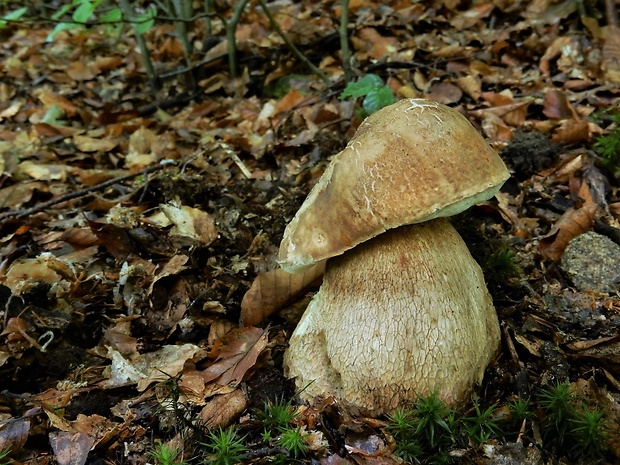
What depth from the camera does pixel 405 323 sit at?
1.59 m

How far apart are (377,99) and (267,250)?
3.35 ft

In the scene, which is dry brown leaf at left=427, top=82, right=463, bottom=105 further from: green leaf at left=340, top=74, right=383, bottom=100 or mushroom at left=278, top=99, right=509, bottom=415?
mushroom at left=278, top=99, right=509, bottom=415

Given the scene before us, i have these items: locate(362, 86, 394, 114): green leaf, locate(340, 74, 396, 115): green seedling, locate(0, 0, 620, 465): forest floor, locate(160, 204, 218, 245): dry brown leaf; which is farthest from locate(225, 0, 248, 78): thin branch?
locate(160, 204, 218, 245): dry brown leaf

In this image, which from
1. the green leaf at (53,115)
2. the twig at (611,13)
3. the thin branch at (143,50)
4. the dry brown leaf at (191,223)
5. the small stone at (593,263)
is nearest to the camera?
the small stone at (593,263)

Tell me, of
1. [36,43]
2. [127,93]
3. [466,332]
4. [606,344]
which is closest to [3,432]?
[466,332]

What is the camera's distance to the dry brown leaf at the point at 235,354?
1.83 m

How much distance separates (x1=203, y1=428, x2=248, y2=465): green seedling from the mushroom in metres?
0.33

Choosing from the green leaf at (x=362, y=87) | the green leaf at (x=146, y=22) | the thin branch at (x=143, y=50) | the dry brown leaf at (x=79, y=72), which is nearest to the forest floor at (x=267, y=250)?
the thin branch at (x=143, y=50)

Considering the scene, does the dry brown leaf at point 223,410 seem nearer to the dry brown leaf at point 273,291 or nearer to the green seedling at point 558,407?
the dry brown leaf at point 273,291

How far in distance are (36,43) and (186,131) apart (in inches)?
166

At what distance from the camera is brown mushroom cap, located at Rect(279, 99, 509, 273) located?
4.64 feet

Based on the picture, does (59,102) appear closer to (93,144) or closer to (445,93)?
(93,144)

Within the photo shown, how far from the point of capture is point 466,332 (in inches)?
64.0

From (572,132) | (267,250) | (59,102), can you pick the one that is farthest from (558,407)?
(59,102)
